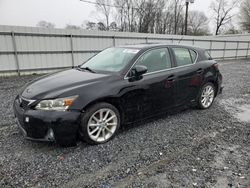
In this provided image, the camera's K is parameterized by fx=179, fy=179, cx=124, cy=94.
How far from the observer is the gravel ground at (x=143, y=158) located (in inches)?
80.5

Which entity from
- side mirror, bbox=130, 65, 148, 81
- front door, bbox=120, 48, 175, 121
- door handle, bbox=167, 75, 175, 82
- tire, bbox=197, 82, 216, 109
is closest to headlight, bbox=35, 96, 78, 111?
front door, bbox=120, 48, 175, 121

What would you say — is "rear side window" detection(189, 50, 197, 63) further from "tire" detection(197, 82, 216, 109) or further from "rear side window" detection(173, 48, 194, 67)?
"tire" detection(197, 82, 216, 109)

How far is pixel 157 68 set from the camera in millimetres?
3344

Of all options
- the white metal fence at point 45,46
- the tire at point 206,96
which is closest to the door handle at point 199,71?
the tire at point 206,96

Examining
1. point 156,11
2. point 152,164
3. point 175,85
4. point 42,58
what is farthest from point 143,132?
point 156,11

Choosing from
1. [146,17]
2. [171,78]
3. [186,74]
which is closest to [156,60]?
[171,78]

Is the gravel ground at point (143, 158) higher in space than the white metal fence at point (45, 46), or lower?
lower

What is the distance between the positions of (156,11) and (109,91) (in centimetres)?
3354

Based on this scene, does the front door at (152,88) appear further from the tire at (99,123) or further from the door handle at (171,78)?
the tire at (99,123)

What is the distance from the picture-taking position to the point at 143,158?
246 centimetres

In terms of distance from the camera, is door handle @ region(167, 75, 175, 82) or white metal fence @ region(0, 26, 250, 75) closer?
door handle @ region(167, 75, 175, 82)

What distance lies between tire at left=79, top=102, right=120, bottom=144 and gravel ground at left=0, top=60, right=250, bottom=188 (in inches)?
5.1

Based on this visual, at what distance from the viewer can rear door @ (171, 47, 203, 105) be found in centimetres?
363

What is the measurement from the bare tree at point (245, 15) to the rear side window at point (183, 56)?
41.5 m
